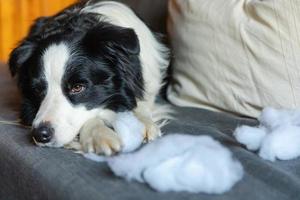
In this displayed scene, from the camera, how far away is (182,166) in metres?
Result: 1.17

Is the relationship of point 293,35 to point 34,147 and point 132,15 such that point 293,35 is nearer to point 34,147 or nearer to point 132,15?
point 132,15

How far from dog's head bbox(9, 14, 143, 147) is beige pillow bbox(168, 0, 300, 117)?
0.81 feet

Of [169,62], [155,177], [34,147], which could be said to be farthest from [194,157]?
[169,62]

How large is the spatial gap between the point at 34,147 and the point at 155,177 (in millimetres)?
514

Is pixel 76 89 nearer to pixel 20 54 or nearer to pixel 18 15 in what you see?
pixel 20 54

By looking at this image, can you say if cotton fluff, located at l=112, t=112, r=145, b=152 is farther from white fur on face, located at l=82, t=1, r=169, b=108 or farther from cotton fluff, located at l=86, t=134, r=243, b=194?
white fur on face, located at l=82, t=1, r=169, b=108

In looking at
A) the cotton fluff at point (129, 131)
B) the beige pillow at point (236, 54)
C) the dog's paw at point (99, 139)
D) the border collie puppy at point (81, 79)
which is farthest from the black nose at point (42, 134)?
the beige pillow at point (236, 54)

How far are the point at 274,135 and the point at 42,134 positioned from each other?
714mm

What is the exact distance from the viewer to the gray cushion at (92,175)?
46.2 inches

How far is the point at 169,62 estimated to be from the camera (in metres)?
2.12

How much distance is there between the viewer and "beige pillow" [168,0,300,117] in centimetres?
168

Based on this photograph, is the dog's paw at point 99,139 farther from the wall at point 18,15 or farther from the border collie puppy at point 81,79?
the wall at point 18,15

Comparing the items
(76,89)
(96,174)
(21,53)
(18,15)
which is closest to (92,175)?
(96,174)

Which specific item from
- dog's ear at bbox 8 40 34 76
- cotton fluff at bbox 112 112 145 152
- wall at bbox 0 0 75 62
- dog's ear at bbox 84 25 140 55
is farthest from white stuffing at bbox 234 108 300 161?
wall at bbox 0 0 75 62
